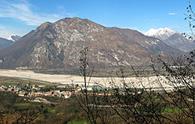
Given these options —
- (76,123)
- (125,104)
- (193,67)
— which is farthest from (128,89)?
(76,123)

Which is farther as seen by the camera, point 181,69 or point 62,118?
point 62,118

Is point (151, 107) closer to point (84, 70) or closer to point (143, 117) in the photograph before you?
point (143, 117)

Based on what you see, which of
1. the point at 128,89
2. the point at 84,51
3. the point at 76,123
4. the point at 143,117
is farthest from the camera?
the point at 76,123

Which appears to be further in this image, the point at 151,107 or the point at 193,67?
the point at 193,67

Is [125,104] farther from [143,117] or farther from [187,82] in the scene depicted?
[187,82]

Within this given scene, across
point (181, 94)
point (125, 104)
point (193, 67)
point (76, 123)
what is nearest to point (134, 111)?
point (125, 104)

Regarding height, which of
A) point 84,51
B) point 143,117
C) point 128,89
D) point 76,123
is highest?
point 84,51

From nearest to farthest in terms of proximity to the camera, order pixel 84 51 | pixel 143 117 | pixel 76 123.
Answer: pixel 143 117
pixel 84 51
pixel 76 123

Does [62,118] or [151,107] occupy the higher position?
[151,107]

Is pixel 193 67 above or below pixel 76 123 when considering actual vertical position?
above
